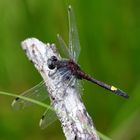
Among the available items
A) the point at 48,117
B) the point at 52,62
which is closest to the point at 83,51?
the point at 48,117

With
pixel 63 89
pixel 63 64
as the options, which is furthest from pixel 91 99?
pixel 63 89

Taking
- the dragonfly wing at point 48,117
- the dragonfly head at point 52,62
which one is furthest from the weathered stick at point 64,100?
the dragonfly wing at point 48,117

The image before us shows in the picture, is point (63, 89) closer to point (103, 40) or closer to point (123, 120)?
point (123, 120)

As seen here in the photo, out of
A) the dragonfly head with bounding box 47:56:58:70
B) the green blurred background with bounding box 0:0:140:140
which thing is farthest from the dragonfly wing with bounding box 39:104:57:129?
the green blurred background with bounding box 0:0:140:140

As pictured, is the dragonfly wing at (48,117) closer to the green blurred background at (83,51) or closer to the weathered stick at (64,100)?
the weathered stick at (64,100)

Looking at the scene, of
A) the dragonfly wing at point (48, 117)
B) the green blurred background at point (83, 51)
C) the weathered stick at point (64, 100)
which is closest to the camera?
the weathered stick at point (64, 100)

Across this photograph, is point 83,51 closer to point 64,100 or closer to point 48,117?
point 48,117
